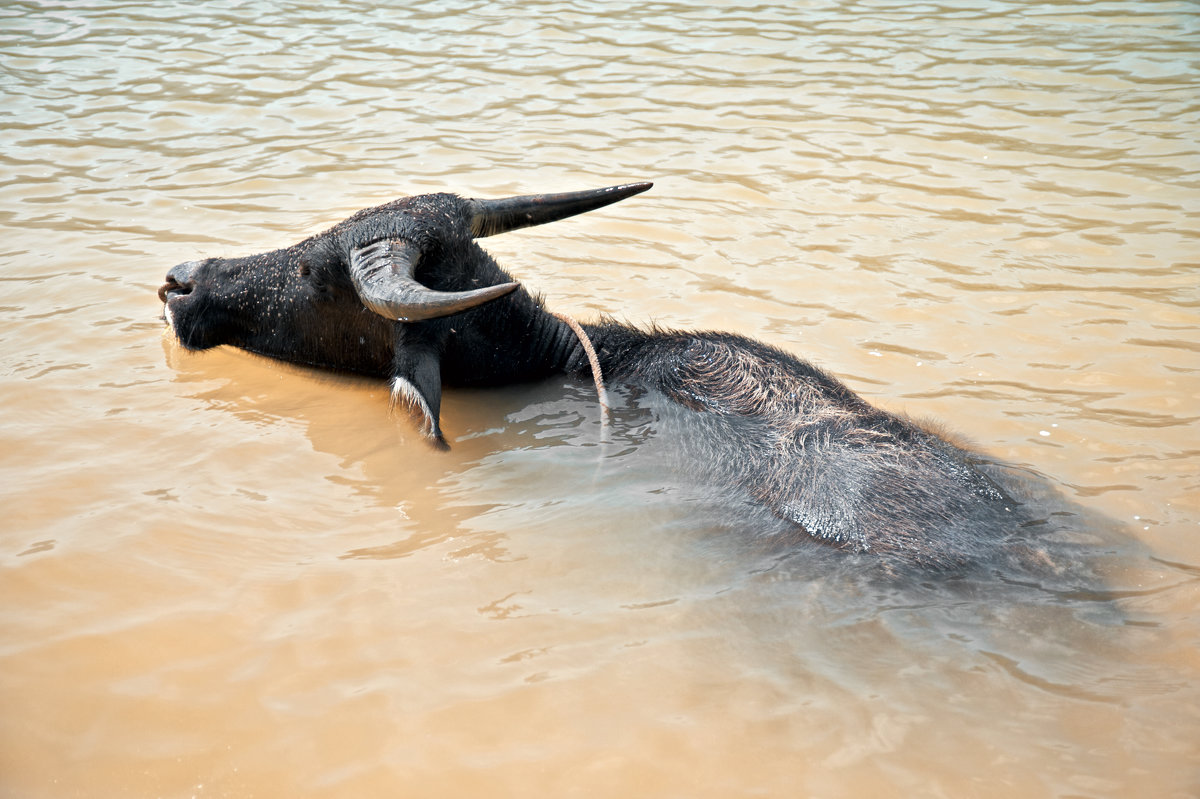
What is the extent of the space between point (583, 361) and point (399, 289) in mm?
1308

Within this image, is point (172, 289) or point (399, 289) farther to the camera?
point (172, 289)

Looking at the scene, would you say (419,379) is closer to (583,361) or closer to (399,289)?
(399,289)

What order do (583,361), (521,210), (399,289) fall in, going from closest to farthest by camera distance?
(399,289), (521,210), (583,361)

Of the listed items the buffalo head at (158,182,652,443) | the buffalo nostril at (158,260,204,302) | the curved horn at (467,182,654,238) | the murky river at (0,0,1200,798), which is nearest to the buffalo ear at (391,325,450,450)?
the buffalo head at (158,182,652,443)

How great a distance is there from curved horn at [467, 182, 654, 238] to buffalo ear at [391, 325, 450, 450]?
0.61m

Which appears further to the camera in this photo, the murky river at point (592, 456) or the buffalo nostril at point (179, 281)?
the buffalo nostril at point (179, 281)

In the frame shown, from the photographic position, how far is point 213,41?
9898 millimetres

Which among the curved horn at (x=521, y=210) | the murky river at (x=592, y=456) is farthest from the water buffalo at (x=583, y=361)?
the murky river at (x=592, y=456)

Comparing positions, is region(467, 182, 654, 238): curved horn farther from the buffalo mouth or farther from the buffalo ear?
the buffalo mouth

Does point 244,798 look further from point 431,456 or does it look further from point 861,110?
point 861,110

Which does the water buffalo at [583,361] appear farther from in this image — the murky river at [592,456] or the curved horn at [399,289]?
the murky river at [592,456]

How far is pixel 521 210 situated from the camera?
13.8ft

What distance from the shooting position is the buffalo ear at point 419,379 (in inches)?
144

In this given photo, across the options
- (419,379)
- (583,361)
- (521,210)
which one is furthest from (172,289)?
(583,361)
